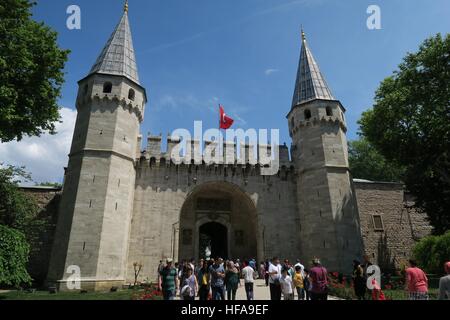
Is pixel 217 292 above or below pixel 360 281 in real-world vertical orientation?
below

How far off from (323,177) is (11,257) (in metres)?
16.7

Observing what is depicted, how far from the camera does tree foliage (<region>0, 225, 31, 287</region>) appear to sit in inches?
453

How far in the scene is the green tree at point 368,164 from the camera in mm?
36144

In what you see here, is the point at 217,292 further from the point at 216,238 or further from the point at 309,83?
the point at 309,83

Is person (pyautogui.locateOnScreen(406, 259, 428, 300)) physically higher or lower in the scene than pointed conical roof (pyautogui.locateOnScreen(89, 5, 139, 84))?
lower

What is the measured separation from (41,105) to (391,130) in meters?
19.2

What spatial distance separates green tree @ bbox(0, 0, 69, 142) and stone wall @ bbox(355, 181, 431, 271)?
72.0 feet

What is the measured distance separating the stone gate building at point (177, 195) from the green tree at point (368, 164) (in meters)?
15.4

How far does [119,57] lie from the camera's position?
20.2 meters

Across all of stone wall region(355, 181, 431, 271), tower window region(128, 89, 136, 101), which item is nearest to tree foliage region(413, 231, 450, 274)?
stone wall region(355, 181, 431, 271)

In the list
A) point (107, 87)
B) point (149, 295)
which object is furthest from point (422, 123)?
point (107, 87)

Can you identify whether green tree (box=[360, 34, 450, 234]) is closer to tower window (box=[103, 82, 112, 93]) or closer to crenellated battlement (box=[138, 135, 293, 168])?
crenellated battlement (box=[138, 135, 293, 168])

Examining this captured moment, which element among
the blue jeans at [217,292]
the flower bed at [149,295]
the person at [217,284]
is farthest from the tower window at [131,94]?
the blue jeans at [217,292]

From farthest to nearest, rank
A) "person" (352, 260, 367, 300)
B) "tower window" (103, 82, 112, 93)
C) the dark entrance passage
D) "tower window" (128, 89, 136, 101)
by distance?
the dark entrance passage, "tower window" (128, 89, 136, 101), "tower window" (103, 82, 112, 93), "person" (352, 260, 367, 300)
